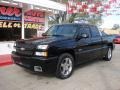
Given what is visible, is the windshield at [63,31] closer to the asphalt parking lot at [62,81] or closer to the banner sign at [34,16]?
the asphalt parking lot at [62,81]

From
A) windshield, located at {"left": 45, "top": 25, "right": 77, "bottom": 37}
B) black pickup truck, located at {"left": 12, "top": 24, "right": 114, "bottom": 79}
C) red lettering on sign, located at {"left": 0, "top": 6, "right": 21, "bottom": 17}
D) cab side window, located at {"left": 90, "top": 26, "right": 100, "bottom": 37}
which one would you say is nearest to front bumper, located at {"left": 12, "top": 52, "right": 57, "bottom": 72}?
black pickup truck, located at {"left": 12, "top": 24, "right": 114, "bottom": 79}

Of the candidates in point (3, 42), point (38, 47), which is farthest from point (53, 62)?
point (3, 42)

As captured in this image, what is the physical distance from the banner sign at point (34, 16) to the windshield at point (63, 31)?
4078mm

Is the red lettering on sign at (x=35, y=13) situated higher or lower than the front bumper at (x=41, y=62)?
higher

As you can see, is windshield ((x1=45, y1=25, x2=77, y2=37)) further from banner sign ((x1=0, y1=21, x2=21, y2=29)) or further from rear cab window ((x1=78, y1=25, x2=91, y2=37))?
banner sign ((x1=0, y1=21, x2=21, y2=29))

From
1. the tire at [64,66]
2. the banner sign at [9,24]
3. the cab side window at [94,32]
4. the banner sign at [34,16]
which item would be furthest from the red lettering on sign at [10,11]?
the tire at [64,66]

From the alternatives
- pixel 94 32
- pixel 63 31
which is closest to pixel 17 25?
pixel 63 31

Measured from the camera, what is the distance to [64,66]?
6434mm

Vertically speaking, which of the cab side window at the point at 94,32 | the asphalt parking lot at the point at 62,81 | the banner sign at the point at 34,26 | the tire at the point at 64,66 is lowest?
the asphalt parking lot at the point at 62,81

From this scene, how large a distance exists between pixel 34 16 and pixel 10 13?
6.08ft

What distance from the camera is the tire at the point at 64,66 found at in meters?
6.19

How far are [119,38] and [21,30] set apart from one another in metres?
18.0

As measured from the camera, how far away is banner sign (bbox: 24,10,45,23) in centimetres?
1159

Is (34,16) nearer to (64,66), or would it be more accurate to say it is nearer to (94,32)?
(94,32)
